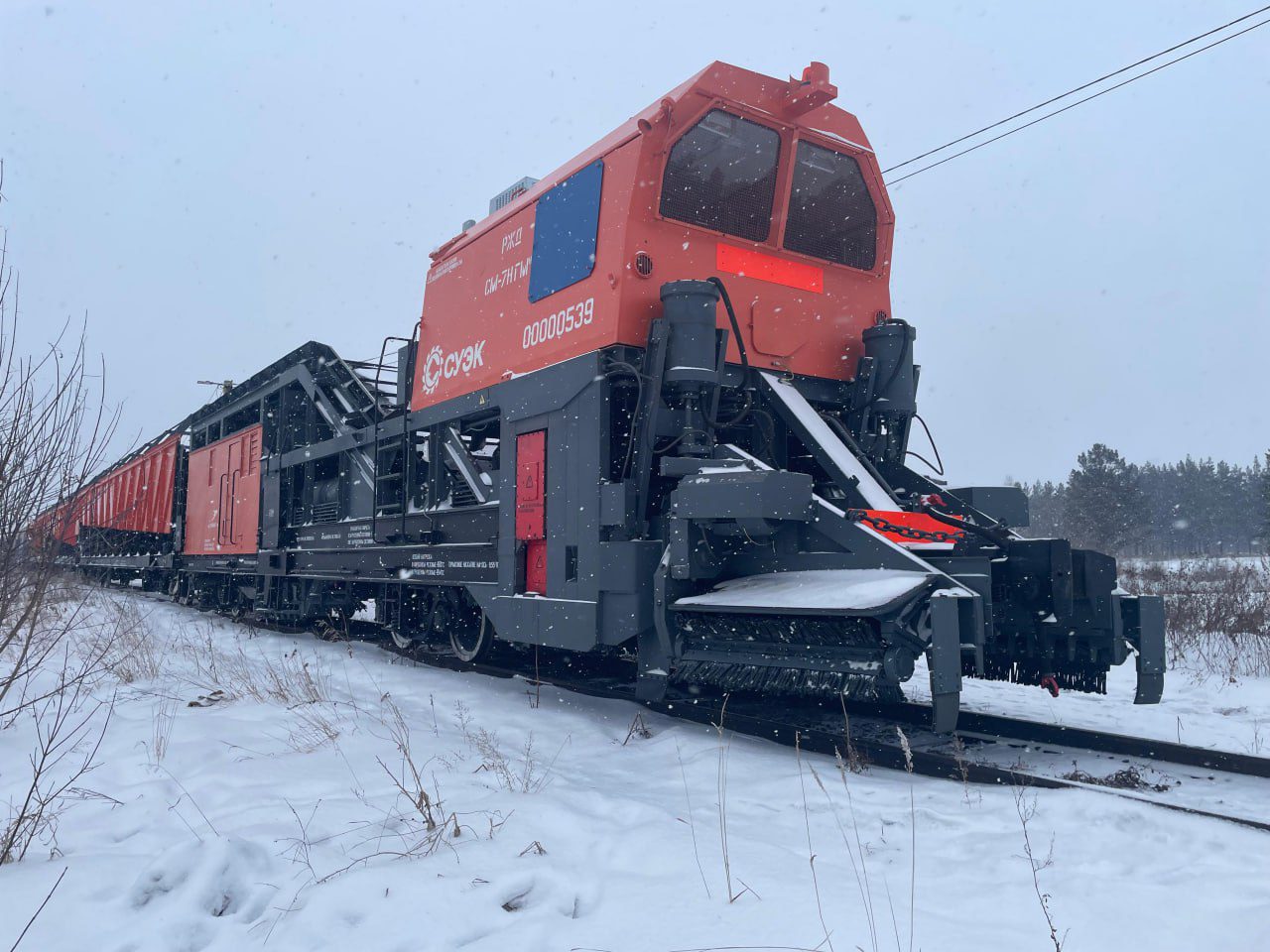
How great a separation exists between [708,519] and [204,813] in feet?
9.40

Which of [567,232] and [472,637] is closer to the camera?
[567,232]

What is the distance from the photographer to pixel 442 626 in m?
8.16

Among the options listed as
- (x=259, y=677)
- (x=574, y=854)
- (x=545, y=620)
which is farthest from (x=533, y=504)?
(x=574, y=854)

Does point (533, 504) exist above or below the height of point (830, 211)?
below

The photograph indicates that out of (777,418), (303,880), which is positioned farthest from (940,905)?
(777,418)

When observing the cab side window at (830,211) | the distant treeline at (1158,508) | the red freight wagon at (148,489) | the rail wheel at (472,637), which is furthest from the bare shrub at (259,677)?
the distant treeline at (1158,508)

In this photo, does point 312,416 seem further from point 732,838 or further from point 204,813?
point 732,838

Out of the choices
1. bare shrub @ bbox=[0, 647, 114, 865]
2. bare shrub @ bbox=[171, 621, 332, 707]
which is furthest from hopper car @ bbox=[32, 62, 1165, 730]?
bare shrub @ bbox=[171, 621, 332, 707]

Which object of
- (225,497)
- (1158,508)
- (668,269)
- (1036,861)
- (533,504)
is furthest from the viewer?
(1158,508)

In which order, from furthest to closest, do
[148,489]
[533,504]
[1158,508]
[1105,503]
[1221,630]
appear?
[1158,508] < [1105,503] < [148,489] < [1221,630] < [533,504]

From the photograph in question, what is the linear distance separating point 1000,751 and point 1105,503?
55063 mm

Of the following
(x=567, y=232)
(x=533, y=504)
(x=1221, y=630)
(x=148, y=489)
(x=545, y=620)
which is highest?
(x=567, y=232)

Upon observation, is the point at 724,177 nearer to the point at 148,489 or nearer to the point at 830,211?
the point at 830,211

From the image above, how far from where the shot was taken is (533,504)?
6.30m
